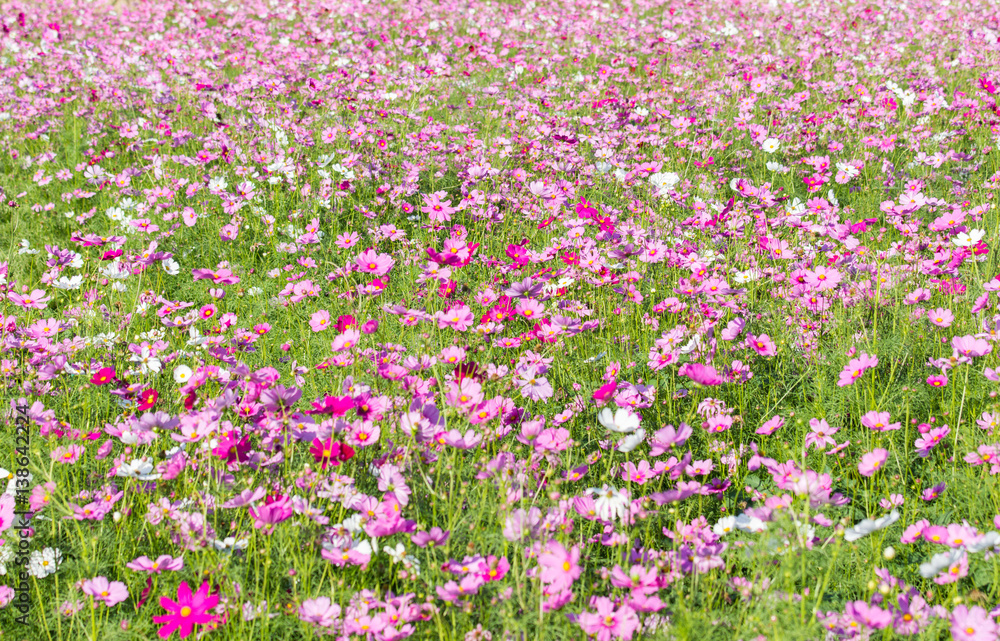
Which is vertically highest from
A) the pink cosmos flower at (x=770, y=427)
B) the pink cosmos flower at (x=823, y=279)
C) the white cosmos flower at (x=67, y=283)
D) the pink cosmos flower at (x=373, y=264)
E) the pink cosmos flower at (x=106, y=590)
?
the pink cosmos flower at (x=373, y=264)

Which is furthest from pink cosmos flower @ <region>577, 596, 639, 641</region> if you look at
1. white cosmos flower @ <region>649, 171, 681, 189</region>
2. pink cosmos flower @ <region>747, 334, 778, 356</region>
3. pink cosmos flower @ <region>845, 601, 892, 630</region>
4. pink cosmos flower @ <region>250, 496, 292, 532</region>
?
white cosmos flower @ <region>649, 171, 681, 189</region>

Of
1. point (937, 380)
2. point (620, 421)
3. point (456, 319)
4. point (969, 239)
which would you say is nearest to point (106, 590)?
point (456, 319)

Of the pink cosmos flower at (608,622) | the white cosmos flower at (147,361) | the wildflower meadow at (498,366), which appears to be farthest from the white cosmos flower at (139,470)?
the pink cosmos flower at (608,622)

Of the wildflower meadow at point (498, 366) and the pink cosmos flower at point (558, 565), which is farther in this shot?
the wildflower meadow at point (498, 366)

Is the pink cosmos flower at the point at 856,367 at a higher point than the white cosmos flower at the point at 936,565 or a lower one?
higher

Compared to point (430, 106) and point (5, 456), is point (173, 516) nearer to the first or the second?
point (5, 456)

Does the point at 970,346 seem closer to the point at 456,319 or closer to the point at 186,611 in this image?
the point at 456,319

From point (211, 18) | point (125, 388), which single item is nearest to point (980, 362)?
point (125, 388)

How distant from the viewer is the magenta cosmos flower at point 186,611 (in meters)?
1.48

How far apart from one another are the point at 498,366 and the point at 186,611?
44.6 inches

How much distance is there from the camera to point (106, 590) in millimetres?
1609

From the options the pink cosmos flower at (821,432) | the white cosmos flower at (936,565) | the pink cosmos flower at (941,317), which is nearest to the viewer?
the white cosmos flower at (936,565)

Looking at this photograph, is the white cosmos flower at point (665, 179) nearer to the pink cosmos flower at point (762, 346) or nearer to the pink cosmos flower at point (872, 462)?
the pink cosmos flower at point (762, 346)

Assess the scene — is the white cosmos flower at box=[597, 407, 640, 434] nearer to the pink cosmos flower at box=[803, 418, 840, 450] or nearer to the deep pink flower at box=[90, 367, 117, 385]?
the pink cosmos flower at box=[803, 418, 840, 450]
